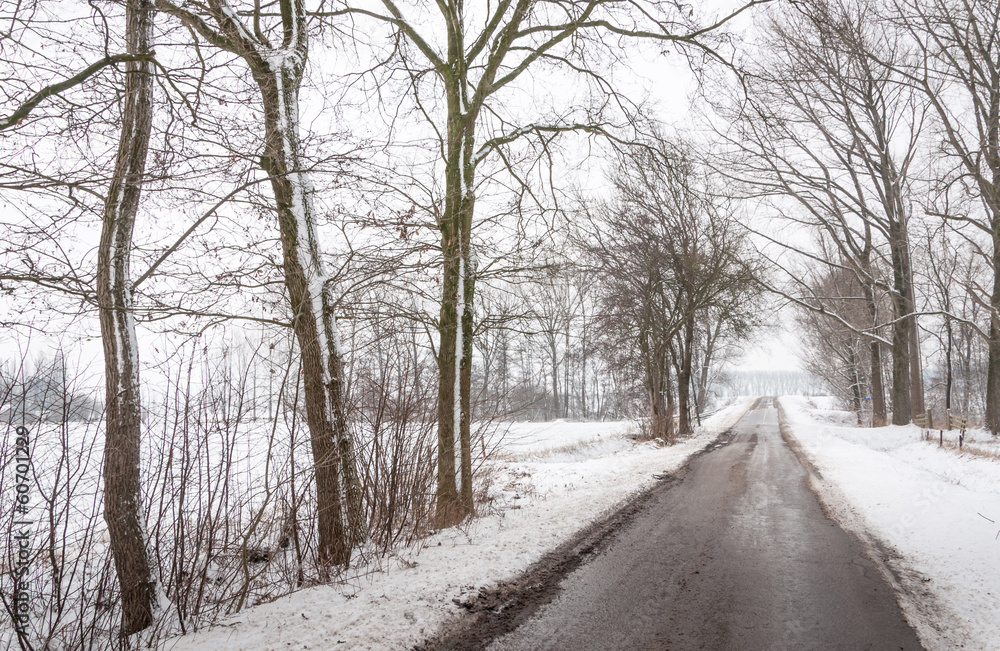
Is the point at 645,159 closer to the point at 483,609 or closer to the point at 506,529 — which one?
the point at 506,529

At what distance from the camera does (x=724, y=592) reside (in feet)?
14.6

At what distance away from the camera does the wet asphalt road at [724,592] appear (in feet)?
11.9

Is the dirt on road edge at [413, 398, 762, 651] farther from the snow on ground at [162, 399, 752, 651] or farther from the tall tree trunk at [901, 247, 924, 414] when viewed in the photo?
the tall tree trunk at [901, 247, 924, 414]

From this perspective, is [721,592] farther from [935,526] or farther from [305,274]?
[305,274]

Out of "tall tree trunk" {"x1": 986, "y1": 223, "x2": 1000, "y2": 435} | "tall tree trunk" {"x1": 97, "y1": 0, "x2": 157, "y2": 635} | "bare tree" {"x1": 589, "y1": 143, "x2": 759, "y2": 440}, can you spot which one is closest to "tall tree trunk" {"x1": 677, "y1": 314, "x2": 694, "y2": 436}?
"bare tree" {"x1": 589, "y1": 143, "x2": 759, "y2": 440}

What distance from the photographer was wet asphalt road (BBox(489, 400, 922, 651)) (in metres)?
3.64

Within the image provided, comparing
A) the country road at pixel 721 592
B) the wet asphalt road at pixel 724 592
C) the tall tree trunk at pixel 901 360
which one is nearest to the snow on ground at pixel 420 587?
the country road at pixel 721 592

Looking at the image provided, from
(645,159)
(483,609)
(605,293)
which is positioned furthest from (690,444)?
(483,609)

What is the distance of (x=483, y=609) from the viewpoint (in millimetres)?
4121

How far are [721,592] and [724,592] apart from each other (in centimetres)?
3

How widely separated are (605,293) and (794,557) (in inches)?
640

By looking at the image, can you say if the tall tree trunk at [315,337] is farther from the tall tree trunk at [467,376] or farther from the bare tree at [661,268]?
the bare tree at [661,268]

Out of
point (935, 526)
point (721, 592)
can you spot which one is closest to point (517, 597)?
point (721, 592)

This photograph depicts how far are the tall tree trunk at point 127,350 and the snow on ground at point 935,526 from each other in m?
5.89
